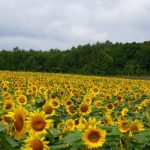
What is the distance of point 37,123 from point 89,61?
56226mm

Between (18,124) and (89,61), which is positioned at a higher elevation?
(89,61)

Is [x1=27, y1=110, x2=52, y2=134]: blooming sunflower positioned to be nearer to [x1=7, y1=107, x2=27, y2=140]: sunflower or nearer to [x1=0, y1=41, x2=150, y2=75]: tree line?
[x1=7, y1=107, x2=27, y2=140]: sunflower

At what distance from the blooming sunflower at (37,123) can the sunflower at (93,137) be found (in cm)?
39

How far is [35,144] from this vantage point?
9.30 feet

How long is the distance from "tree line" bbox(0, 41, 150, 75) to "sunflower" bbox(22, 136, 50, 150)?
4978cm

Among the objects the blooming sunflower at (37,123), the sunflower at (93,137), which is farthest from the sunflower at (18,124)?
the sunflower at (93,137)

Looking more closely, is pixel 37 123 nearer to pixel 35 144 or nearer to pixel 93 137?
pixel 35 144

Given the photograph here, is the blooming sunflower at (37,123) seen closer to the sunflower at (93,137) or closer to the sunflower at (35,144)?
the sunflower at (35,144)

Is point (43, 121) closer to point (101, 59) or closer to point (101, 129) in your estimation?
point (101, 129)

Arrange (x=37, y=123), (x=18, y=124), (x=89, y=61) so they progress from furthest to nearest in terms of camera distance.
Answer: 1. (x=89, y=61)
2. (x=37, y=123)
3. (x=18, y=124)

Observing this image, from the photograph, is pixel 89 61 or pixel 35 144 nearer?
pixel 35 144

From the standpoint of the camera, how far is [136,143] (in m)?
3.08

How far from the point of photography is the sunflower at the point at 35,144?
281 centimetres

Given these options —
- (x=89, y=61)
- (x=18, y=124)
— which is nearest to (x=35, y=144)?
(x=18, y=124)
